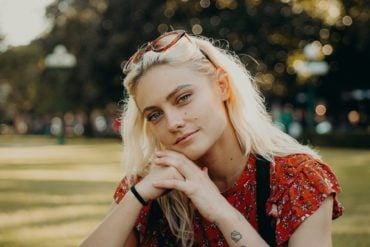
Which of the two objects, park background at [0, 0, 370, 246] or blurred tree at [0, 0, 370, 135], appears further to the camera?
blurred tree at [0, 0, 370, 135]

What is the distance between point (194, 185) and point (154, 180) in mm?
250

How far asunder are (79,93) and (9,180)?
4030cm

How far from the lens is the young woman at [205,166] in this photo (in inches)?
132

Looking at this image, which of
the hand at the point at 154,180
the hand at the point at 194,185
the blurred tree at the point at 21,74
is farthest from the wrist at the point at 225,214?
the blurred tree at the point at 21,74

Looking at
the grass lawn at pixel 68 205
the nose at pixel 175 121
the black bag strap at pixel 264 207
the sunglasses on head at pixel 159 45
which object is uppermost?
the sunglasses on head at pixel 159 45

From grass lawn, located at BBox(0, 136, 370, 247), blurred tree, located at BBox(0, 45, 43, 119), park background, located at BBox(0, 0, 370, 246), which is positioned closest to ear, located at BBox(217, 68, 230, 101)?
grass lawn, located at BBox(0, 136, 370, 247)

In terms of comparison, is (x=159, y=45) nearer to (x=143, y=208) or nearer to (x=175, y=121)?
(x=175, y=121)

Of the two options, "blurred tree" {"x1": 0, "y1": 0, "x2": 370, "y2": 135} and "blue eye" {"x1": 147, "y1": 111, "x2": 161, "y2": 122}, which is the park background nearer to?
"blurred tree" {"x1": 0, "y1": 0, "x2": 370, "y2": 135}

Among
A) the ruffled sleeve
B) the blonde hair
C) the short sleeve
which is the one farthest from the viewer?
the short sleeve

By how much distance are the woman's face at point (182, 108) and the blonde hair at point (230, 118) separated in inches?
2.3

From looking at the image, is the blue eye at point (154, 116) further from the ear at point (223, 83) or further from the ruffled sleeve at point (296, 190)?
the ruffled sleeve at point (296, 190)

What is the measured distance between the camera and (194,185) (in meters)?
3.48

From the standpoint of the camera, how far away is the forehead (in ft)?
11.6

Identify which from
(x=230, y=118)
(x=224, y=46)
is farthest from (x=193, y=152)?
(x=224, y=46)
